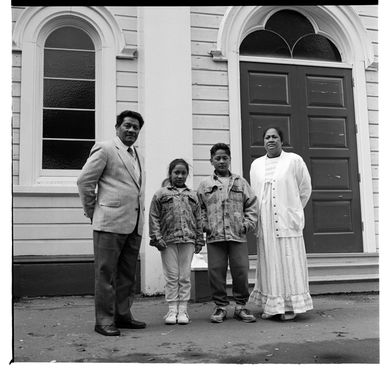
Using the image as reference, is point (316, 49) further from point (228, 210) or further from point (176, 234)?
point (176, 234)

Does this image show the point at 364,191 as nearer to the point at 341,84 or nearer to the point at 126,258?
the point at 341,84

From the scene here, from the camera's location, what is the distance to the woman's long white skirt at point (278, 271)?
182 inches

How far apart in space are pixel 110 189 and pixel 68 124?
251 centimetres

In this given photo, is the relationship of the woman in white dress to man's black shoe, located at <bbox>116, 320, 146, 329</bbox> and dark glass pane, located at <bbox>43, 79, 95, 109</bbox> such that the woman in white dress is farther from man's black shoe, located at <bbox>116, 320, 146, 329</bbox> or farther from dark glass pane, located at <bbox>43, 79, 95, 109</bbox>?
dark glass pane, located at <bbox>43, 79, 95, 109</bbox>

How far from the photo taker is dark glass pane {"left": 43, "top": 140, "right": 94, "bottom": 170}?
20.4ft

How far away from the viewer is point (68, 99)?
6.40 metres

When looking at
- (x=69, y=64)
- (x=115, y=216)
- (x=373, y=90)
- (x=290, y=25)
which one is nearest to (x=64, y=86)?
(x=69, y=64)

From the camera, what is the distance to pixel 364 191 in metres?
6.90

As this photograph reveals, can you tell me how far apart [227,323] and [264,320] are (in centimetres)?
39

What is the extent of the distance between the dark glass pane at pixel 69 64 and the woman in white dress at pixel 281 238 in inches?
112

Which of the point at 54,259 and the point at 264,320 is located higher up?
the point at 54,259

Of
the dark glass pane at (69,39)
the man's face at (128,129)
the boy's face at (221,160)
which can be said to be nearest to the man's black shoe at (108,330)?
the man's face at (128,129)

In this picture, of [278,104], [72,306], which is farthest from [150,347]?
[278,104]

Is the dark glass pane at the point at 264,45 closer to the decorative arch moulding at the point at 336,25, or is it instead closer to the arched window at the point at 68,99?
the decorative arch moulding at the point at 336,25
